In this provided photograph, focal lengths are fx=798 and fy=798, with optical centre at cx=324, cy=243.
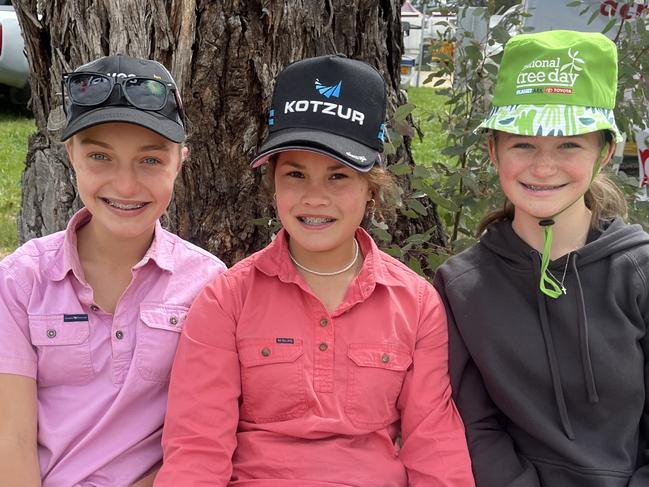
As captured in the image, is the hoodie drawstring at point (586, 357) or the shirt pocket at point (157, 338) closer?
the hoodie drawstring at point (586, 357)

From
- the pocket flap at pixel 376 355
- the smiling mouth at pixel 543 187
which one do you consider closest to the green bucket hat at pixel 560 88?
the smiling mouth at pixel 543 187

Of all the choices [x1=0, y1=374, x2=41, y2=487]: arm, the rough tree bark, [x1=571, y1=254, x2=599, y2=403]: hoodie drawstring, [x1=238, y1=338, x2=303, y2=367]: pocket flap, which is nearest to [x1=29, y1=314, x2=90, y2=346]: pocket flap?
[x1=0, y1=374, x2=41, y2=487]: arm

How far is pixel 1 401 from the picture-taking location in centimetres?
217

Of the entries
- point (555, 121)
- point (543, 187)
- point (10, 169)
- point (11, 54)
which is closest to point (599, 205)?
point (543, 187)

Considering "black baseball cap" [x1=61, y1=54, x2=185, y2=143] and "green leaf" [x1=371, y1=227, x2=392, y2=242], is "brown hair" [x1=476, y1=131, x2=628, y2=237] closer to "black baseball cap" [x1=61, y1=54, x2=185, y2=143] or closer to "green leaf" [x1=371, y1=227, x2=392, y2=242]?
"green leaf" [x1=371, y1=227, x2=392, y2=242]

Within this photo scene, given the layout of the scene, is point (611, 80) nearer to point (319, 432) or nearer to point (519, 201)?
point (519, 201)

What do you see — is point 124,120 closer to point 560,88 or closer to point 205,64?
point 205,64

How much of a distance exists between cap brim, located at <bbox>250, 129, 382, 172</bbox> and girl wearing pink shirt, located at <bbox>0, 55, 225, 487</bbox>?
0.96 feet

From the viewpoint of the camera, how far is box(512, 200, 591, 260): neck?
2.33 m

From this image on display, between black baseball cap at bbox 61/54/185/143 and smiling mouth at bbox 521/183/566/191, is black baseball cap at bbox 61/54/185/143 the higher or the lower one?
the higher one

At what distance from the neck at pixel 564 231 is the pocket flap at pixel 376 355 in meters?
0.51

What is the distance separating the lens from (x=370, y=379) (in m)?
2.28

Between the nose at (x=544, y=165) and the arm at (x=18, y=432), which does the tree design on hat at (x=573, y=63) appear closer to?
the nose at (x=544, y=165)

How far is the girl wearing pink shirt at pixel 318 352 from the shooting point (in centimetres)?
221
